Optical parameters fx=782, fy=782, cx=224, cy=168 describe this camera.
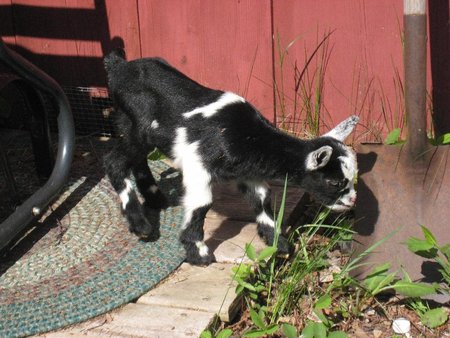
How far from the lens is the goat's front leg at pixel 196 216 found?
3752mm

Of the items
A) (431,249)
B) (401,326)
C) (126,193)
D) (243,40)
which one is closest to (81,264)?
(126,193)

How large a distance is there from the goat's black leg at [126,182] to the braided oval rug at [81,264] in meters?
0.09

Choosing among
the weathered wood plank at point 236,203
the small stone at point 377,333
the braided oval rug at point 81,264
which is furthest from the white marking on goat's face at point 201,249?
the small stone at point 377,333

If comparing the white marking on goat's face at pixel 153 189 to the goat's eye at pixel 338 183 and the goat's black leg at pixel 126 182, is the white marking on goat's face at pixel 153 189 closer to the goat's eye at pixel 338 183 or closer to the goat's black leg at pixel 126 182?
the goat's black leg at pixel 126 182

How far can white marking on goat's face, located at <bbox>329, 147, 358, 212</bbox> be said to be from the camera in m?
3.73

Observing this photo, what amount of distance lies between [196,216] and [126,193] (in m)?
0.60

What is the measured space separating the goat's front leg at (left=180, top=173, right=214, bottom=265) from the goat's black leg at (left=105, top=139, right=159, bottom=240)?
1.12 ft

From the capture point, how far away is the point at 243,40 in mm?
5098

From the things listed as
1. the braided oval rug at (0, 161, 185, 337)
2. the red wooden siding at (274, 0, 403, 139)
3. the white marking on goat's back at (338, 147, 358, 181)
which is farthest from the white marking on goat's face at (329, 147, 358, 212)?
the red wooden siding at (274, 0, 403, 139)

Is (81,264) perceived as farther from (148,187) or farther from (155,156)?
(155,156)

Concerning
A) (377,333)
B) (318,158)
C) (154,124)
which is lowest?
(377,333)

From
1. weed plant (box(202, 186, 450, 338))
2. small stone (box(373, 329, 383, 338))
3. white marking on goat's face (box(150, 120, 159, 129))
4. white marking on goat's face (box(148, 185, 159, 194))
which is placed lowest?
small stone (box(373, 329, 383, 338))

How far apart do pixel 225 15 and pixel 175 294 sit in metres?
2.17

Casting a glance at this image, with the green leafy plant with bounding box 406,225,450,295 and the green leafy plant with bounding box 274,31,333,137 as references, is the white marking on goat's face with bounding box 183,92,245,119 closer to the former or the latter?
the green leafy plant with bounding box 406,225,450,295
